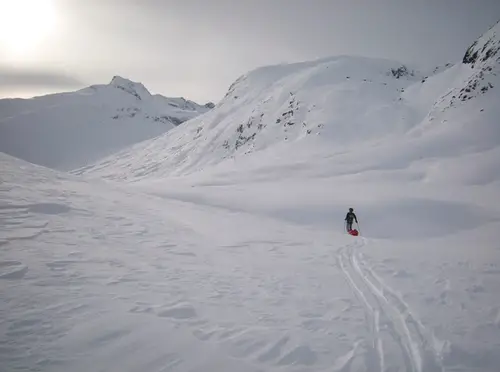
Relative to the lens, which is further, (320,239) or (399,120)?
(399,120)

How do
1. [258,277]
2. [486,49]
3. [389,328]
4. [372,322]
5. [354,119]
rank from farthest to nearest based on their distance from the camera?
[354,119]
[486,49]
[258,277]
[372,322]
[389,328]

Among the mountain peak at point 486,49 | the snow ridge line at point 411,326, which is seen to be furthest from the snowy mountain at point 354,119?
the snow ridge line at point 411,326

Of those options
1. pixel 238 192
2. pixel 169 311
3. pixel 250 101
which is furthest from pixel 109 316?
pixel 250 101

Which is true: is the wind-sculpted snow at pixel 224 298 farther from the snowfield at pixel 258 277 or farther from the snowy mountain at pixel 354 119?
the snowy mountain at pixel 354 119

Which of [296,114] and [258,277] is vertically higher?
[296,114]

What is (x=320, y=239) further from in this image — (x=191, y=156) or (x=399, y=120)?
(x=191, y=156)

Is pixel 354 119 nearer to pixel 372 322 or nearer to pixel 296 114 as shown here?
pixel 296 114

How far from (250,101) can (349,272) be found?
9501 cm

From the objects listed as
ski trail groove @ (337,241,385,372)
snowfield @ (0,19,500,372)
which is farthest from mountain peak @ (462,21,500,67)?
ski trail groove @ (337,241,385,372)

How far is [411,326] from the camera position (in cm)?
546

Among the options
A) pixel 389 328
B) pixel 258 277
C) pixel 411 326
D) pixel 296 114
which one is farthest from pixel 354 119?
pixel 389 328

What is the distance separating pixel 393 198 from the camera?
21.0 meters

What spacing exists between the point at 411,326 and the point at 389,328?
0.47 m

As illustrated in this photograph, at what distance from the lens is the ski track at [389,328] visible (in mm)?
4488
